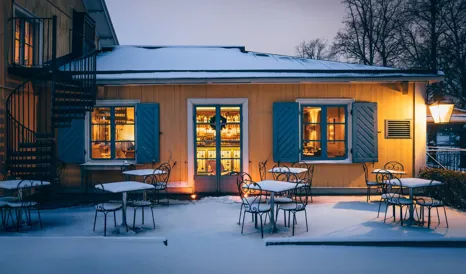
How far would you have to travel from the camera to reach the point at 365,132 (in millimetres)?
9672

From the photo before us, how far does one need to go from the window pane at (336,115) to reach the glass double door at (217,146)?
2.08 metres

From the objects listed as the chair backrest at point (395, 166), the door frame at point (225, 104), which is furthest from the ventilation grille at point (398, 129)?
the door frame at point (225, 104)

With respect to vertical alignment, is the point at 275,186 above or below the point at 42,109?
below

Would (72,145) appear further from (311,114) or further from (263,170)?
(311,114)

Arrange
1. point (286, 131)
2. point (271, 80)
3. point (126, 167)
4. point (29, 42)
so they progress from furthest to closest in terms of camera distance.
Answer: point (29, 42) < point (286, 131) < point (271, 80) < point (126, 167)

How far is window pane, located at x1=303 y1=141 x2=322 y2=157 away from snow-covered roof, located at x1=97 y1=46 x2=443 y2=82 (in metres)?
1.57

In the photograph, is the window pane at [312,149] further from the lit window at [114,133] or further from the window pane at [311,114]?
the lit window at [114,133]

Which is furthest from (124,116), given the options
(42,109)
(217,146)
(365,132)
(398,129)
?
(398,129)

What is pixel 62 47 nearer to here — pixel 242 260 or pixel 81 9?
pixel 81 9

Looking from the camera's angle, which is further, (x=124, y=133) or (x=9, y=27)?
(x=124, y=133)

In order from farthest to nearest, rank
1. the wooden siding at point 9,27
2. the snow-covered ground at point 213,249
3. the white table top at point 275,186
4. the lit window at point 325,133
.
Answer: the lit window at point 325,133 → the wooden siding at point 9,27 → the white table top at point 275,186 → the snow-covered ground at point 213,249

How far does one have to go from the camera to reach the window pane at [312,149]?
9.91 metres

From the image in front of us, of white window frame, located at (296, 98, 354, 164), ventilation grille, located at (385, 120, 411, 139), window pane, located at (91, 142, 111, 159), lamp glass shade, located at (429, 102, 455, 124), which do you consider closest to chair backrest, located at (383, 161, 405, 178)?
ventilation grille, located at (385, 120, 411, 139)

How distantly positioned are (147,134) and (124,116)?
2.51ft
